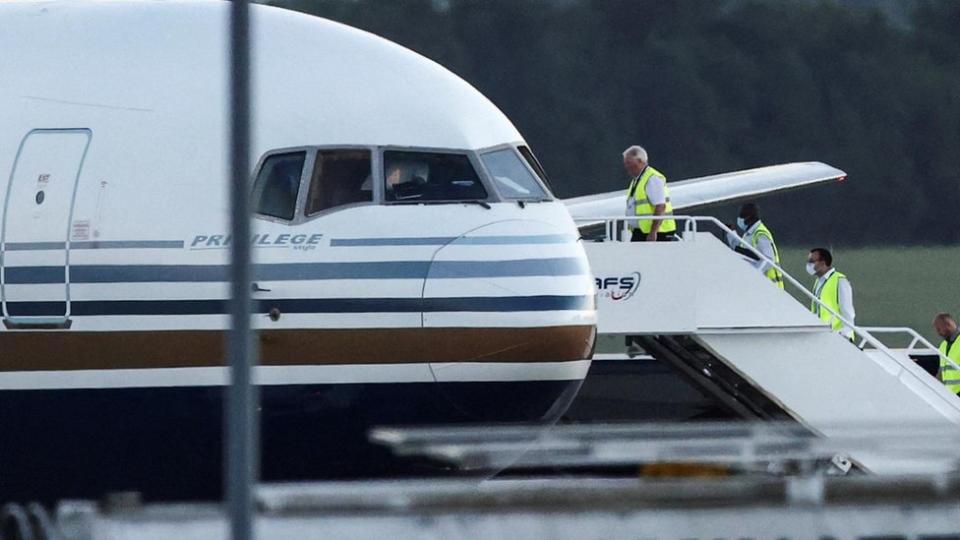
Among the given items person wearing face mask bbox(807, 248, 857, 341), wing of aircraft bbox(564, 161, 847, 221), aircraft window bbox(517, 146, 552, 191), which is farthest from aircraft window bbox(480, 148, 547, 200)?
wing of aircraft bbox(564, 161, 847, 221)

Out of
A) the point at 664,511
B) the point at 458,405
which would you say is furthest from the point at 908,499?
the point at 458,405

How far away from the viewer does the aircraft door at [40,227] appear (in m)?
11.3

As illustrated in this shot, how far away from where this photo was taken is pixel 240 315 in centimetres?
568

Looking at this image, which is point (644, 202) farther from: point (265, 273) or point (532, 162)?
point (265, 273)

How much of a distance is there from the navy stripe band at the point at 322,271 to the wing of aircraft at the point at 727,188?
1070 centimetres

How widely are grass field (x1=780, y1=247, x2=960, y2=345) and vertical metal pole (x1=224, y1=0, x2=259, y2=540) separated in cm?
3521

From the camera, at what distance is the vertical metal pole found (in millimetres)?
5570

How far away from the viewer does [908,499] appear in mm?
6141

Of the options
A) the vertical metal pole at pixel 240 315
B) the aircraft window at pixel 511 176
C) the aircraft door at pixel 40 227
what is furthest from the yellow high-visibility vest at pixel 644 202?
the vertical metal pole at pixel 240 315

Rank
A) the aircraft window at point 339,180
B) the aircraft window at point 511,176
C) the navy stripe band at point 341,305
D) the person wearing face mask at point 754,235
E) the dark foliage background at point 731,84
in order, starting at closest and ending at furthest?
the navy stripe band at point 341,305, the aircraft window at point 339,180, the aircraft window at point 511,176, the person wearing face mask at point 754,235, the dark foliage background at point 731,84

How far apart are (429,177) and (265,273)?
1289 mm

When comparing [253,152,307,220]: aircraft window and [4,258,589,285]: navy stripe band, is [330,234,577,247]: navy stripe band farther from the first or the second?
[253,152,307,220]: aircraft window

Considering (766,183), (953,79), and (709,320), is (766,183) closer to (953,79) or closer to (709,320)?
(709,320)

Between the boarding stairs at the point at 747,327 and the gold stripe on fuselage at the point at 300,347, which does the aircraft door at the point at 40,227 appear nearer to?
the gold stripe on fuselage at the point at 300,347
